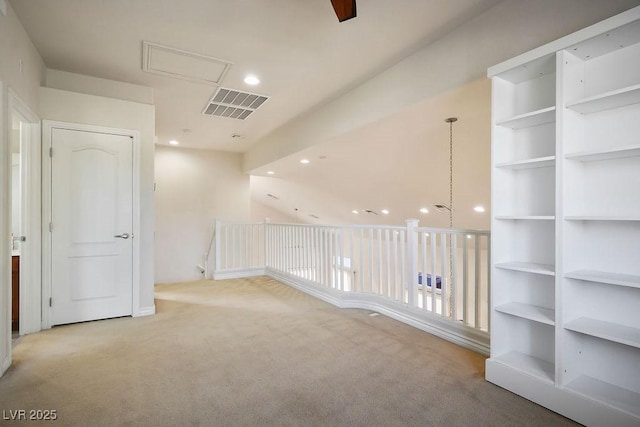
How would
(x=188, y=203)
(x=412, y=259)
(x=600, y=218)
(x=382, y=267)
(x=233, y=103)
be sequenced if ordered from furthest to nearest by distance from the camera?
(x=188, y=203) → (x=233, y=103) → (x=382, y=267) → (x=412, y=259) → (x=600, y=218)

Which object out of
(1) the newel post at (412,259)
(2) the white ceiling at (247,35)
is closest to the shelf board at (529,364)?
(1) the newel post at (412,259)

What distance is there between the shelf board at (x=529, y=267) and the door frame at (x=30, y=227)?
4.12 metres

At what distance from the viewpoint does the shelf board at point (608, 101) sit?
5.38 feet

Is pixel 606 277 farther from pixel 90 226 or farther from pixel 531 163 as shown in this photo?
pixel 90 226

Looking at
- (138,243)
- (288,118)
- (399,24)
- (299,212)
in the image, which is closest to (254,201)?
(299,212)

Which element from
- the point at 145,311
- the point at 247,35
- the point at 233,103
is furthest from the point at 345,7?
the point at 145,311

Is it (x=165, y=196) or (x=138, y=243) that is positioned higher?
A: (x=165, y=196)

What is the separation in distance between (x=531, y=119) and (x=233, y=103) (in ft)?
11.4

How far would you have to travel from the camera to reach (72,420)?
1826 mm

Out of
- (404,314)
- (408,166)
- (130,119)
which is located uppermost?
(130,119)

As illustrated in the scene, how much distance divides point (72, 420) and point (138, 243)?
7.19 feet

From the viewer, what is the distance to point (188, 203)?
6.69 meters

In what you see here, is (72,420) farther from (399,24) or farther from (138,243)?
(399,24)

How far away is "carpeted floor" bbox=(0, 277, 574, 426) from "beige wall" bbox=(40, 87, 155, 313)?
1.97 ft
